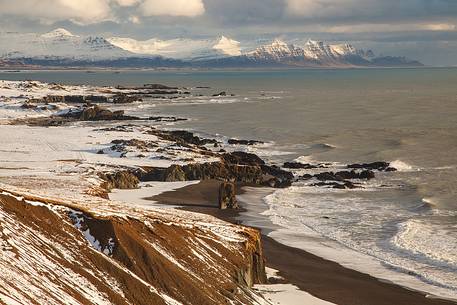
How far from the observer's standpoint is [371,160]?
6594 cm

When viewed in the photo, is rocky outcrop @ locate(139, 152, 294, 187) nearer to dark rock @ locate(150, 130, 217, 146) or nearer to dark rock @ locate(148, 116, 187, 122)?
dark rock @ locate(150, 130, 217, 146)

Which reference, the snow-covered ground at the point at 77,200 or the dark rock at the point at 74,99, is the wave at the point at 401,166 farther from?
the dark rock at the point at 74,99

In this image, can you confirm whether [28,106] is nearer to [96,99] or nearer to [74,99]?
[74,99]

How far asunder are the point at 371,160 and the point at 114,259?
4674cm

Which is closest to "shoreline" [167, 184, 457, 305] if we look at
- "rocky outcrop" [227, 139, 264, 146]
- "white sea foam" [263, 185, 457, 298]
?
"white sea foam" [263, 185, 457, 298]

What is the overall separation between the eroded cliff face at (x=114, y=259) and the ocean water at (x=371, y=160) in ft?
27.7

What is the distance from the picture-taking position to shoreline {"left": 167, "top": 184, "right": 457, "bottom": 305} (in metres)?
26.4

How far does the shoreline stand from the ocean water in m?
1.09

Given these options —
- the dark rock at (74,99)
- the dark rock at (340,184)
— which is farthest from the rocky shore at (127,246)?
the dark rock at (74,99)

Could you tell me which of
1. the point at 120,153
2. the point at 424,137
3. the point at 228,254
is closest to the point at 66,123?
the point at 120,153

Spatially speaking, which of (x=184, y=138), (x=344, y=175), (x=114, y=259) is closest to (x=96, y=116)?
(x=184, y=138)

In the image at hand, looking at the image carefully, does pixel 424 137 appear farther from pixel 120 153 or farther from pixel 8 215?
pixel 8 215

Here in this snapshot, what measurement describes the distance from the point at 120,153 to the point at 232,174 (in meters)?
10.9

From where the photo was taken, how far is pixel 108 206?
26922mm
